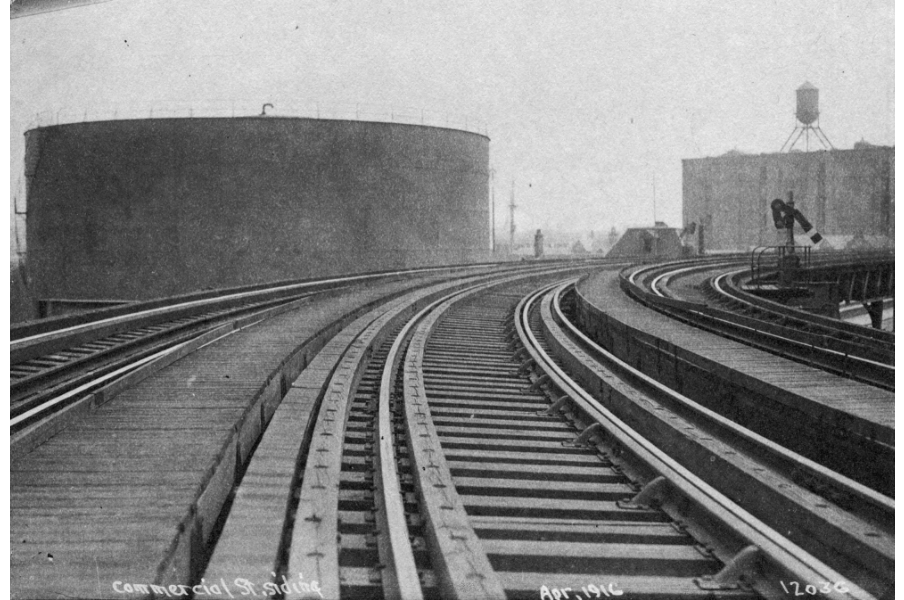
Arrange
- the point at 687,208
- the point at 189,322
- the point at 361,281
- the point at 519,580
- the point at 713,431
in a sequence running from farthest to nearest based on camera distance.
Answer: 1. the point at 687,208
2. the point at 361,281
3. the point at 189,322
4. the point at 713,431
5. the point at 519,580

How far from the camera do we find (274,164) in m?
30.4

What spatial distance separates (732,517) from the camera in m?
4.19

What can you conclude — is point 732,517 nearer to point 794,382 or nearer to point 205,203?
point 794,382

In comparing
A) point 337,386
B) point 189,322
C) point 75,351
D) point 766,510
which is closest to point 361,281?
A: point 189,322

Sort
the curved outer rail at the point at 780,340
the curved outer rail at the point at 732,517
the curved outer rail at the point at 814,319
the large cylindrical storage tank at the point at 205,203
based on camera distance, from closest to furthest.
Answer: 1. the curved outer rail at the point at 732,517
2. the curved outer rail at the point at 780,340
3. the curved outer rail at the point at 814,319
4. the large cylindrical storage tank at the point at 205,203

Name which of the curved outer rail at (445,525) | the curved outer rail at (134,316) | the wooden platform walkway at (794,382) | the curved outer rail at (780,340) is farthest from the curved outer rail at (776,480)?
the curved outer rail at (134,316)

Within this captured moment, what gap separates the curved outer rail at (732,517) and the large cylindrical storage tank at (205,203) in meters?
24.8

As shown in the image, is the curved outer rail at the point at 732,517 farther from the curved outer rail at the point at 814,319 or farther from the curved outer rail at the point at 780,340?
the curved outer rail at the point at 814,319

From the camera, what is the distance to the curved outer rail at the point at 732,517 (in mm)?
3531

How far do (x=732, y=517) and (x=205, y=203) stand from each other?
28098 millimetres

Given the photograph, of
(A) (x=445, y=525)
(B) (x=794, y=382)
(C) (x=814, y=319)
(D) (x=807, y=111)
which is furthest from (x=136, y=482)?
(D) (x=807, y=111)

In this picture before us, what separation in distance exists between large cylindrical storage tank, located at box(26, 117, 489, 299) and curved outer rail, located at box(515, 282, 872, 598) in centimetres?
2475

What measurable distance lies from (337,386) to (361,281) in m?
13.6

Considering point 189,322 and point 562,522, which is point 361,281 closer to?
point 189,322
